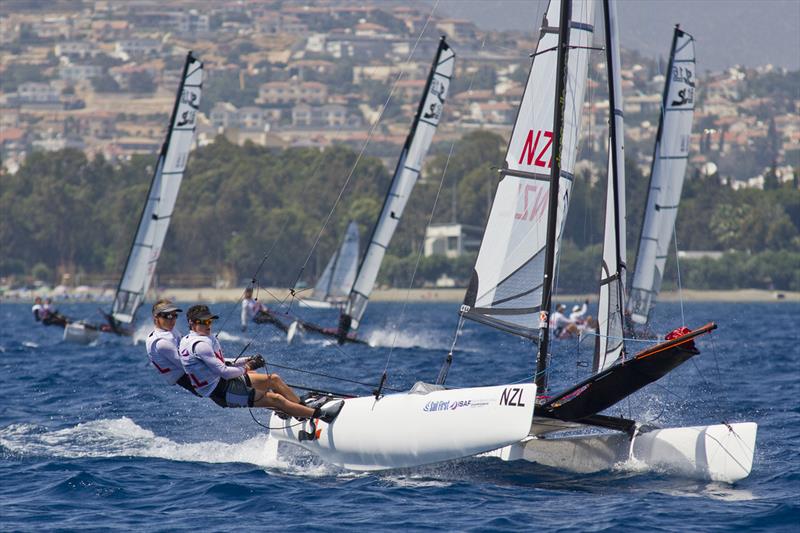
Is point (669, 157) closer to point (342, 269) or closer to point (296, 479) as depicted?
point (296, 479)

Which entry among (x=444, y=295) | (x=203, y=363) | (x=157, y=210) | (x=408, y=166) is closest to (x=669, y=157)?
(x=408, y=166)

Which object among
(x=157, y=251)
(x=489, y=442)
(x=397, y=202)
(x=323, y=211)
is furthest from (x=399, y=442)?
(x=323, y=211)

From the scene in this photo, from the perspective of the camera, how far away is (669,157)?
2538cm

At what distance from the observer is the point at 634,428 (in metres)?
11.3

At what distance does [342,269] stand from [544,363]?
99.5 ft

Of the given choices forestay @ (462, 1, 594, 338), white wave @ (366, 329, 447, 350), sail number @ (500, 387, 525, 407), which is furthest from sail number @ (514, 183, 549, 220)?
white wave @ (366, 329, 447, 350)

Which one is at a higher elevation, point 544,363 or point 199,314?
point 199,314

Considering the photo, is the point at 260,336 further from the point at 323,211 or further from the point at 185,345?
the point at 323,211

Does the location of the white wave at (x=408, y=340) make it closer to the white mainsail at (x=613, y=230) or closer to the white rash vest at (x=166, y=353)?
the white mainsail at (x=613, y=230)

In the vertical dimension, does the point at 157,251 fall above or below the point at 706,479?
above

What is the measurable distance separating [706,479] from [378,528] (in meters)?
3.01

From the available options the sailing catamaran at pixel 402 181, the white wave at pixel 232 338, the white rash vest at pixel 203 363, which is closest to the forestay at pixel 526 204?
the white rash vest at pixel 203 363

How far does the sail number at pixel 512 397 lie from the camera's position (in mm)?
10531

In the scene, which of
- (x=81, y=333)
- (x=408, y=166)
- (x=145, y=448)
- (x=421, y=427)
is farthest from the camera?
(x=81, y=333)
